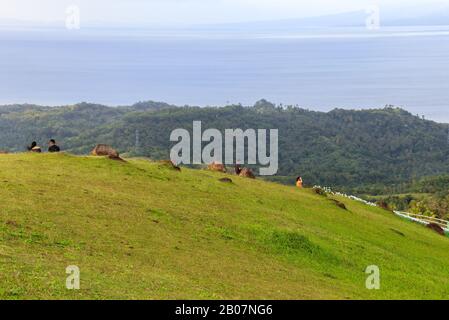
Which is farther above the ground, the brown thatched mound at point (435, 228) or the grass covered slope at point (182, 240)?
the grass covered slope at point (182, 240)

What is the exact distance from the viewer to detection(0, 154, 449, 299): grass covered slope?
20.7 metres

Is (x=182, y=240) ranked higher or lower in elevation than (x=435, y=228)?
higher

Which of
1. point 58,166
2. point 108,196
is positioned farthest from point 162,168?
point 108,196

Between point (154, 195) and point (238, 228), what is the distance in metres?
5.51

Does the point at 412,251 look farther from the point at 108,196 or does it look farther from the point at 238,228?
the point at 108,196

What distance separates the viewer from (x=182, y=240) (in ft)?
89.2

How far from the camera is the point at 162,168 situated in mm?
42906

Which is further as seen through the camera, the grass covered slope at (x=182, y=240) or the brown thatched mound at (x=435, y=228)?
the brown thatched mound at (x=435, y=228)

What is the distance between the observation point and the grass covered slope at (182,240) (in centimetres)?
2073

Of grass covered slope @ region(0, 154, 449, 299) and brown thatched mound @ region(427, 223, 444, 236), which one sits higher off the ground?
grass covered slope @ region(0, 154, 449, 299)

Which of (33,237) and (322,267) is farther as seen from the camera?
(322,267)

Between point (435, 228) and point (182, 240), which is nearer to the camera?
point (182, 240)
